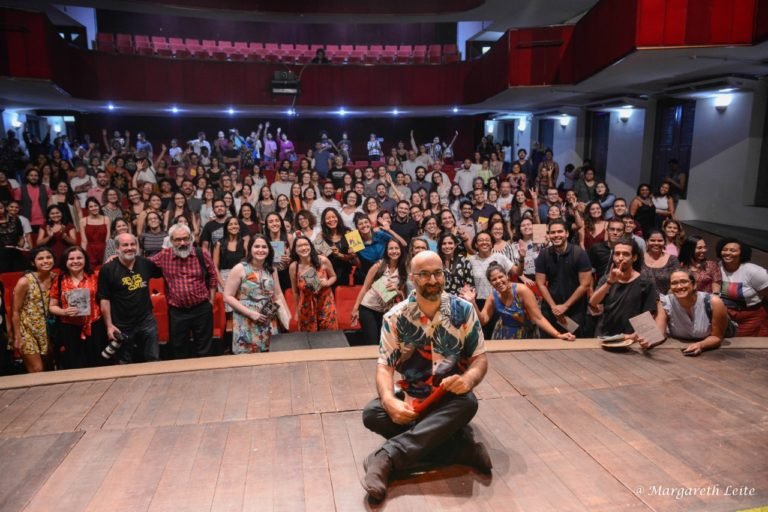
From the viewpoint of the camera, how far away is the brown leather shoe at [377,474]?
8.53 ft

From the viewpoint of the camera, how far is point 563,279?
4.98m

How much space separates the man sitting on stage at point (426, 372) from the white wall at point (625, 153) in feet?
36.2

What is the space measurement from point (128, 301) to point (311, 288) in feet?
4.91

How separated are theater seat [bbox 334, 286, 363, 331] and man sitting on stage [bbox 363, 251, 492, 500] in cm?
303

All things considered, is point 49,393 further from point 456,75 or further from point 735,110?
point 456,75

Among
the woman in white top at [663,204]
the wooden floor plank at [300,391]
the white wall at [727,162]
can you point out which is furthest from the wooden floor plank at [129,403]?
the white wall at [727,162]

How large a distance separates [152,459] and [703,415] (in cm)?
322

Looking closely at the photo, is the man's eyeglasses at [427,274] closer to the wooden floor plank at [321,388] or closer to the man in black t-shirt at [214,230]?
the wooden floor plank at [321,388]

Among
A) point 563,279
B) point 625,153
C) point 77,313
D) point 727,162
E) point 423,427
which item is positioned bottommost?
point 423,427

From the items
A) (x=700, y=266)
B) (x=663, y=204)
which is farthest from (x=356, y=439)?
(x=663, y=204)

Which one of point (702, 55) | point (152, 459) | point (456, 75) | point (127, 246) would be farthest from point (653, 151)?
point (152, 459)

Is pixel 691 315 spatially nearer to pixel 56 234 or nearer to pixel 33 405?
pixel 33 405

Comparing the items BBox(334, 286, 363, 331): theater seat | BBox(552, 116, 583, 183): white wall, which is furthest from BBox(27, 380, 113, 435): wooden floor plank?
BBox(552, 116, 583, 183): white wall

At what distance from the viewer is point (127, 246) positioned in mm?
4477
